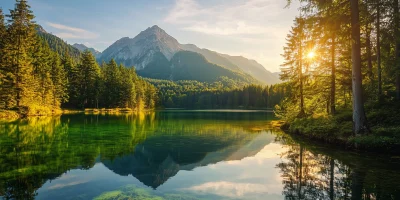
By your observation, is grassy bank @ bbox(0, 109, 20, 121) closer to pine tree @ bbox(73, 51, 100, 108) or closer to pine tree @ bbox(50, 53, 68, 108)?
pine tree @ bbox(50, 53, 68, 108)

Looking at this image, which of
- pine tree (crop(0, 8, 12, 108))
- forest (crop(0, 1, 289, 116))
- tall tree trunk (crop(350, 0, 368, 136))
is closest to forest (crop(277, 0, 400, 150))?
tall tree trunk (crop(350, 0, 368, 136))

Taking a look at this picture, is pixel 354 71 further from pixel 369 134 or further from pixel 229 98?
pixel 229 98

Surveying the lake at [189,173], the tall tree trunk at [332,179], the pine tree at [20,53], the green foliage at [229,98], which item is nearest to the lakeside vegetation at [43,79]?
the pine tree at [20,53]

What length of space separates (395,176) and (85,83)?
3162 inches

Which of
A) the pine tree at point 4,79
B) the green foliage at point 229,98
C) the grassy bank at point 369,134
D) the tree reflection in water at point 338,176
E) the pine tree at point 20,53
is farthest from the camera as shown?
the green foliage at point 229,98

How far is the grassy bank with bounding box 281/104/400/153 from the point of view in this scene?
14.5 metres

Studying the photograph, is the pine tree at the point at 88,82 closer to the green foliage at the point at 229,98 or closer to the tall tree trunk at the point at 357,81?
the green foliage at the point at 229,98

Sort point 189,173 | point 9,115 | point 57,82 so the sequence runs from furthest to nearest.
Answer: point 57,82 → point 9,115 → point 189,173

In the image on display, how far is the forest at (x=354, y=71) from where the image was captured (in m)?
16.0

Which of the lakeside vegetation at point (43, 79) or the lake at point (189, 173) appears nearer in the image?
the lake at point (189, 173)

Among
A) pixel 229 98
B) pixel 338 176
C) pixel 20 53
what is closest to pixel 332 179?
pixel 338 176

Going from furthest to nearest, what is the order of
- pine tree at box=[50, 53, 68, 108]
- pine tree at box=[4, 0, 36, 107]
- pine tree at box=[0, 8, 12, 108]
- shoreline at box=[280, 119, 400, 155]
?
1. pine tree at box=[50, 53, 68, 108]
2. pine tree at box=[4, 0, 36, 107]
3. pine tree at box=[0, 8, 12, 108]
4. shoreline at box=[280, 119, 400, 155]

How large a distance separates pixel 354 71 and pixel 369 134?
12.7 feet

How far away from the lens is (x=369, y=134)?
15.6 m
